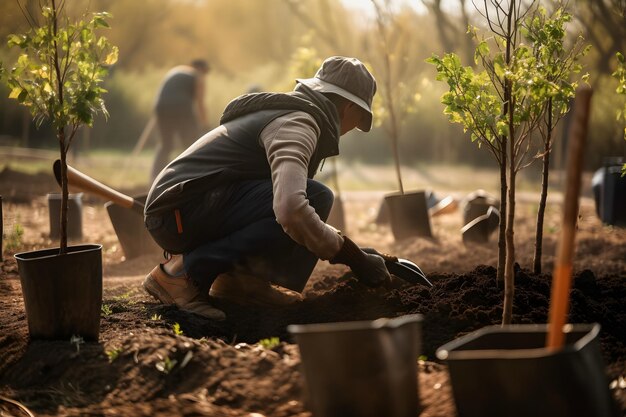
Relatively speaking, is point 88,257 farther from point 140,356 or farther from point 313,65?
point 313,65

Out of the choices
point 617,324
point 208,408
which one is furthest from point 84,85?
point 617,324

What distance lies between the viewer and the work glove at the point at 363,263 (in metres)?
4.03

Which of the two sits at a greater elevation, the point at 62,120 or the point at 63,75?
the point at 63,75

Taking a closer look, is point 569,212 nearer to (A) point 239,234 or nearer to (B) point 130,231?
(A) point 239,234

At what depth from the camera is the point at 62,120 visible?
3547 millimetres

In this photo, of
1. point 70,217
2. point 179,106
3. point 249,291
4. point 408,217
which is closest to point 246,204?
point 249,291

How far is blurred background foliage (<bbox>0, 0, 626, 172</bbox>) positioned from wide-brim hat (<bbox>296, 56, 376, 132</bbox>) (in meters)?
1.18

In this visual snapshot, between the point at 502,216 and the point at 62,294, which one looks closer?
the point at 62,294

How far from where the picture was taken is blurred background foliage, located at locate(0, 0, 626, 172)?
10.5 meters

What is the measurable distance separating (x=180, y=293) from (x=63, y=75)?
1.39m

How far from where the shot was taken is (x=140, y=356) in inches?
128

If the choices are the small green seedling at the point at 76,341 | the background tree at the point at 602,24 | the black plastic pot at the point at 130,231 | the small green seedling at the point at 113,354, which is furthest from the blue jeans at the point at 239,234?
the background tree at the point at 602,24

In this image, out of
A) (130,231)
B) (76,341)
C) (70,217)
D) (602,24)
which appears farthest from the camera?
(602,24)

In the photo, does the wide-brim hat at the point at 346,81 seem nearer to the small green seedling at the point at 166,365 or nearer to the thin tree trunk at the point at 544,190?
the thin tree trunk at the point at 544,190
